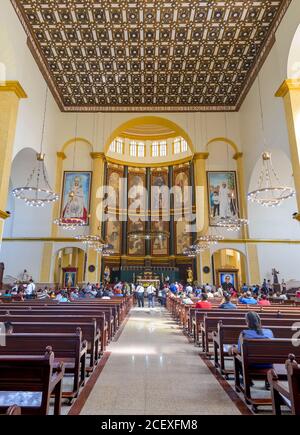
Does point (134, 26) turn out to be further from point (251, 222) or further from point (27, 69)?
point (251, 222)

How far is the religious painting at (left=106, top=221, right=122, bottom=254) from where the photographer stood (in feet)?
83.6

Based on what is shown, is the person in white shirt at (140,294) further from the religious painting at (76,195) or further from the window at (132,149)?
the window at (132,149)

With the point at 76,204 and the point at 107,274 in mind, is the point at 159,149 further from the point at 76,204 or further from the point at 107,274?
the point at 107,274

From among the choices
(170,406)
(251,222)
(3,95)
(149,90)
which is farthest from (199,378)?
(149,90)

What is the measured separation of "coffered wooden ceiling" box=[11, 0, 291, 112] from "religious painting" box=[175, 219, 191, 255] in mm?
10562

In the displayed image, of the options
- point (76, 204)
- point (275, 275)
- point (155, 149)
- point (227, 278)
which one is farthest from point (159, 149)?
point (275, 275)

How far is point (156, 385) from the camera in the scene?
3648 mm

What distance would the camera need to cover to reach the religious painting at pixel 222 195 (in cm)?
1789

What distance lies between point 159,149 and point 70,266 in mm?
13938

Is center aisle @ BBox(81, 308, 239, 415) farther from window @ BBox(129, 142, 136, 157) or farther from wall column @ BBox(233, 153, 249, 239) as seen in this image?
window @ BBox(129, 142, 136, 157)

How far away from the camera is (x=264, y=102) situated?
14055mm

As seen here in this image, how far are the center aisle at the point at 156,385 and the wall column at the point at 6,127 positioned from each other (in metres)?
6.89

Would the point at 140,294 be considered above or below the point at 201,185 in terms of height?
below

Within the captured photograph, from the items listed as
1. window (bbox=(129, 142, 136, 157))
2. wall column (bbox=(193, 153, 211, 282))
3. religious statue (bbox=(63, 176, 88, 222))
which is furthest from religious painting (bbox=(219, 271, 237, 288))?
window (bbox=(129, 142, 136, 157))
